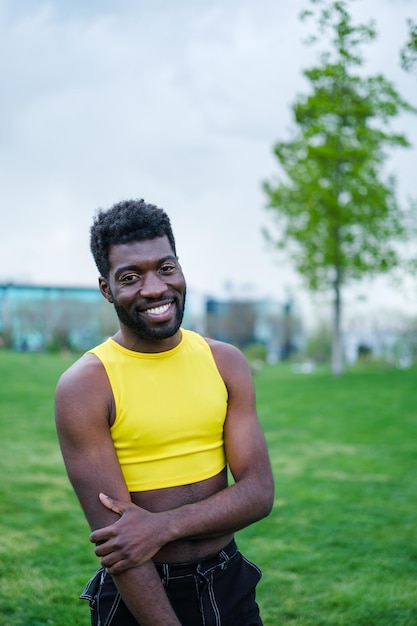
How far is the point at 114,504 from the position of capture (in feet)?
7.21

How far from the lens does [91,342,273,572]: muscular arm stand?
216cm

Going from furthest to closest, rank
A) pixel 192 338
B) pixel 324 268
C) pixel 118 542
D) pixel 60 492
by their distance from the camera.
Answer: pixel 324 268, pixel 60 492, pixel 192 338, pixel 118 542

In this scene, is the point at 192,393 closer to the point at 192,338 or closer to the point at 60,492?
the point at 192,338

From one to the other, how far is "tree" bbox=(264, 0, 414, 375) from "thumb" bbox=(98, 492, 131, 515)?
1695 centimetres

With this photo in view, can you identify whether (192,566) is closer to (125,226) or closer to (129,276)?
(129,276)

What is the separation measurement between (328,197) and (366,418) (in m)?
7.56

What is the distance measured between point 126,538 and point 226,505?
14.5 inches

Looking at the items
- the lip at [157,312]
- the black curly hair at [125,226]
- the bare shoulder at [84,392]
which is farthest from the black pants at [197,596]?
the black curly hair at [125,226]

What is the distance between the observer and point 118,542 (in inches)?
84.7

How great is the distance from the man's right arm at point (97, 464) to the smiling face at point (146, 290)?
0.23 m

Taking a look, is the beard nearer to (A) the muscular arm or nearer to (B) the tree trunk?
(A) the muscular arm

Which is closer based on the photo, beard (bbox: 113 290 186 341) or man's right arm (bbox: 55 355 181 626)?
man's right arm (bbox: 55 355 181 626)

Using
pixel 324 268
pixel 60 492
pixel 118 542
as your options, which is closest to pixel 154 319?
pixel 118 542

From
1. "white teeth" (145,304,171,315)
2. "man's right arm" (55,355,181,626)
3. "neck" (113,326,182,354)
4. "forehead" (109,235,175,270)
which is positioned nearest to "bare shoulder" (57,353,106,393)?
"man's right arm" (55,355,181,626)
